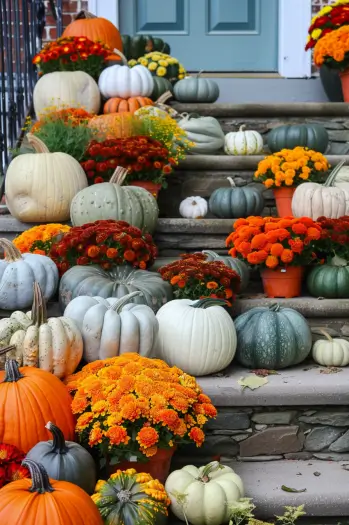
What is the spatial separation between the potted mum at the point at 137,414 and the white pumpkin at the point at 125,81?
9.98 feet

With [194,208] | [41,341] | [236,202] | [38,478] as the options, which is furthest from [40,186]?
[38,478]

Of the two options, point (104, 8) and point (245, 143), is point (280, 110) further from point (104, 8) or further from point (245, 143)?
point (104, 8)

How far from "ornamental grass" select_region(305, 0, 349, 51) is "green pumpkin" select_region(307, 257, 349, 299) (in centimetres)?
245

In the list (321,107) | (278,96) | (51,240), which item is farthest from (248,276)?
(278,96)

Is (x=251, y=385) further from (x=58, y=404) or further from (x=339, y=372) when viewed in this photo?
(x=58, y=404)

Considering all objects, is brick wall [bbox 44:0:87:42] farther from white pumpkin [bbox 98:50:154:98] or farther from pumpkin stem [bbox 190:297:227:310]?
pumpkin stem [bbox 190:297:227:310]

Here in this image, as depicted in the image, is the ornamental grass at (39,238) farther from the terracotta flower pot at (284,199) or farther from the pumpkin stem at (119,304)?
the terracotta flower pot at (284,199)

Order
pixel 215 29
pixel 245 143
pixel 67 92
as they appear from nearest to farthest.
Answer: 1. pixel 245 143
2. pixel 67 92
3. pixel 215 29

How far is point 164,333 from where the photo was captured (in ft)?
9.75

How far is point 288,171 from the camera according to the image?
3.98 m

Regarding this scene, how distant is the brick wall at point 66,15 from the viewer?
20.3 ft

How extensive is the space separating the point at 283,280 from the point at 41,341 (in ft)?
4.18

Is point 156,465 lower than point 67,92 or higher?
lower

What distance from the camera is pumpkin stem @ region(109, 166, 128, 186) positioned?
390 centimetres
